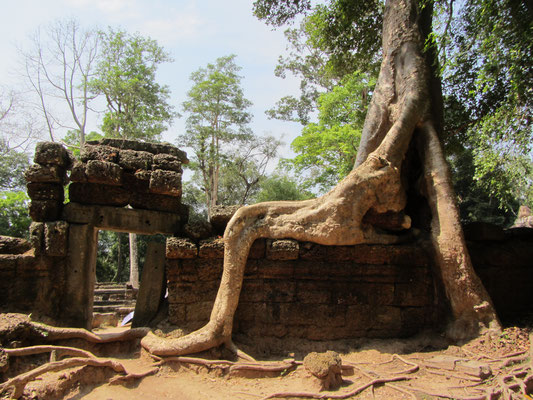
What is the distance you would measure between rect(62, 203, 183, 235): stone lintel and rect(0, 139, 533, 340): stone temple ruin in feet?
0.05

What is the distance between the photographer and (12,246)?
443 cm

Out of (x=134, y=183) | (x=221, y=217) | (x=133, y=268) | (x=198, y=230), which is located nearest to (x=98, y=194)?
(x=134, y=183)

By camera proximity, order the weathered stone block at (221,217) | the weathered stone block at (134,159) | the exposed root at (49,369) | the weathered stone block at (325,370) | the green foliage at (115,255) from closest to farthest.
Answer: the exposed root at (49,369)
the weathered stone block at (325,370)
the weathered stone block at (221,217)
the weathered stone block at (134,159)
the green foliage at (115,255)

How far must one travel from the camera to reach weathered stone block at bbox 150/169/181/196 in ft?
15.3

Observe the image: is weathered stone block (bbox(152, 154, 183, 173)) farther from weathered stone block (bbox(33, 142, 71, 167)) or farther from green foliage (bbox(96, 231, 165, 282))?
green foliage (bbox(96, 231, 165, 282))

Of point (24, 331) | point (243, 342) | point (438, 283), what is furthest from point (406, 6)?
point (24, 331)

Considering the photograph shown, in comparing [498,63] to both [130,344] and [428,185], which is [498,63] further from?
[130,344]

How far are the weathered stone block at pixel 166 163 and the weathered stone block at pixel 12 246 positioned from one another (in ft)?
6.53

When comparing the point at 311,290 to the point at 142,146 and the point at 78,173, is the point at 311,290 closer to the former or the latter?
the point at 142,146

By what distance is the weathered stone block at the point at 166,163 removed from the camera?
481cm

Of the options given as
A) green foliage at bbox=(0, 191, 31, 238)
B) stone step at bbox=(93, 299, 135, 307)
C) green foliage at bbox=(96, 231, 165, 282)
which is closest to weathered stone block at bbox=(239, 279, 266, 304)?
stone step at bbox=(93, 299, 135, 307)

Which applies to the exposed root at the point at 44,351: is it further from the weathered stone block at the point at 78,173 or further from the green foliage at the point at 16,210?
the green foliage at the point at 16,210

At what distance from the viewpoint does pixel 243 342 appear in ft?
12.6

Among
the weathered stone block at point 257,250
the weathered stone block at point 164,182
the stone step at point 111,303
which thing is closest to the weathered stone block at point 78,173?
the weathered stone block at point 164,182
